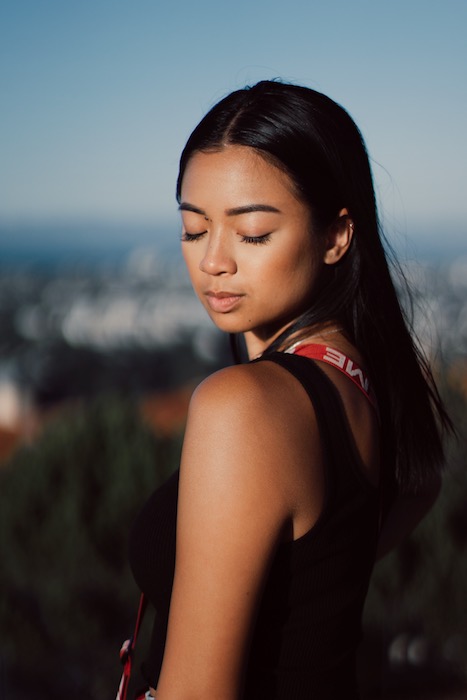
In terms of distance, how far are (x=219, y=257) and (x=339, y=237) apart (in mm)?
214

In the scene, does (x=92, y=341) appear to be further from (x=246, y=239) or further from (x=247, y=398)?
(x=247, y=398)

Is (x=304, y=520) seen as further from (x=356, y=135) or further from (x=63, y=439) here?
(x=63, y=439)

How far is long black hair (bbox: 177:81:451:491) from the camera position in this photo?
52.4 inches

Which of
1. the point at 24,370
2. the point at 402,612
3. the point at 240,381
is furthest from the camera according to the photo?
the point at 24,370

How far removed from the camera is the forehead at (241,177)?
1.29m

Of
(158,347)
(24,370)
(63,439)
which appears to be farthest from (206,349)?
(63,439)

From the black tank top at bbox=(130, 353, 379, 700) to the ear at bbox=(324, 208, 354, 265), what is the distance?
25cm

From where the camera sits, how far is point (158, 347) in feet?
104

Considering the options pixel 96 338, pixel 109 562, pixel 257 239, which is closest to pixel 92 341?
pixel 96 338

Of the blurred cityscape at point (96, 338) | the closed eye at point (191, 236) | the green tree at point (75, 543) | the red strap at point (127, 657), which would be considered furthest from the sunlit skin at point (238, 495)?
the blurred cityscape at point (96, 338)

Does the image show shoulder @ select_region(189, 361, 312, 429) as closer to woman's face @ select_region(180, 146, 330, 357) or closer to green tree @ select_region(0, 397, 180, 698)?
woman's face @ select_region(180, 146, 330, 357)

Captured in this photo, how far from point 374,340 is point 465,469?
3.91 metres

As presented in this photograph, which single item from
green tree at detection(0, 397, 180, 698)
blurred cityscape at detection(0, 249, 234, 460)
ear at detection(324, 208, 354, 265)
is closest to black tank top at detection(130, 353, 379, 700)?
ear at detection(324, 208, 354, 265)

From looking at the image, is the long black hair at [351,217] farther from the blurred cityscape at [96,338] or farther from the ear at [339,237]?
the blurred cityscape at [96,338]
